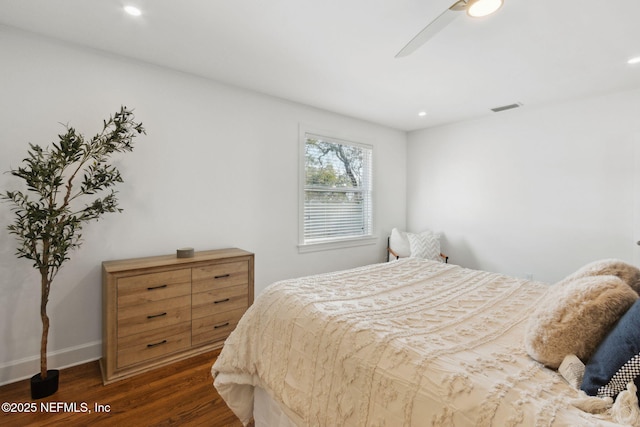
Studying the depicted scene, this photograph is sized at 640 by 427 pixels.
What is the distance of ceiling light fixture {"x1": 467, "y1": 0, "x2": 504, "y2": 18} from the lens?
4.70 feet

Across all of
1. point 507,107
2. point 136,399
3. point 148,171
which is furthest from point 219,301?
point 507,107

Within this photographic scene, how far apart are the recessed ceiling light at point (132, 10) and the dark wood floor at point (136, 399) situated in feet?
8.63

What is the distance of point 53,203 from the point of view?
201 cm

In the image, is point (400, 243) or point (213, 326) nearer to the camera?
point (213, 326)

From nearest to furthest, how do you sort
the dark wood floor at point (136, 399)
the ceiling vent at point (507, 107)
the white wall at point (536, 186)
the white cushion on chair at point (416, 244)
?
the dark wood floor at point (136, 399)
the white wall at point (536, 186)
the ceiling vent at point (507, 107)
the white cushion on chair at point (416, 244)

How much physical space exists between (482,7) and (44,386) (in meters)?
3.60

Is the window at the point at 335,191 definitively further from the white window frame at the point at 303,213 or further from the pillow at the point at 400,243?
the pillow at the point at 400,243

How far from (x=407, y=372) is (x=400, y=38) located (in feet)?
7.31

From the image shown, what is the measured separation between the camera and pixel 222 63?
8.50 ft

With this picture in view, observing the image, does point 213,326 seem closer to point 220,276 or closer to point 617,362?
point 220,276

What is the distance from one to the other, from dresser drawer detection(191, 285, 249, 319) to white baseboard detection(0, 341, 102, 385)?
2.86 feet

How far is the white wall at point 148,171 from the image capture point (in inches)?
84.0

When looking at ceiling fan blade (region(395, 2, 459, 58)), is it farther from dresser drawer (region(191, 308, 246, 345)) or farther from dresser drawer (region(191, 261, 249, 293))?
dresser drawer (region(191, 308, 246, 345))

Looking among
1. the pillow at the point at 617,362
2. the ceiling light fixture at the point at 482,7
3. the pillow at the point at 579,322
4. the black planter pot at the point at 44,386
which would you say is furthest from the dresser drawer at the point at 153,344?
the ceiling light fixture at the point at 482,7
